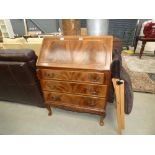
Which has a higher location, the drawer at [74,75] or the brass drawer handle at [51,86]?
the drawer at [74,75]

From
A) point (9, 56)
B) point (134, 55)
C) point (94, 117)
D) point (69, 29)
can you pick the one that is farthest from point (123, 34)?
point (9, 56)

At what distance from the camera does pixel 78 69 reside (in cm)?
130

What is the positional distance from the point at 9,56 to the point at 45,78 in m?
0.46

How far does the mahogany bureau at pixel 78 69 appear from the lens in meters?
1.28

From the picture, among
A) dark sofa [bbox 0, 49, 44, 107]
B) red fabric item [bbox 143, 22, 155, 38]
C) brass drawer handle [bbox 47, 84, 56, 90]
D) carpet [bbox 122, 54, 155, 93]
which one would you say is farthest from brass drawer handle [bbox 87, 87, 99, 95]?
red fabric item [bbox 143, 22, 155, 38]

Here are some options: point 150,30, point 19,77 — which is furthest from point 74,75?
point 150,30

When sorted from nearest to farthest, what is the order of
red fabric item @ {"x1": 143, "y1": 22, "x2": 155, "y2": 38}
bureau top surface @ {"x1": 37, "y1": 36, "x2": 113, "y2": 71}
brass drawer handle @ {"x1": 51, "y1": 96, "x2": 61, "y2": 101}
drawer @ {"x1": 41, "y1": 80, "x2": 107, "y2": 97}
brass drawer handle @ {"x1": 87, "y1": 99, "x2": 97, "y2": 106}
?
bureau top surface @ {"x1": 37, "y1": 36, "x2": 113, "y2": 71}, drawer @ {"x1": 41, "y1": 80, "x2": 107, "y2": 97}, brass drawer handle @ {"x1": 87, "y1": 99, "x2": 97, "y2": 106}, brass drawer handle @ {"x1": 51, "y1": 96, "x2": 61, "y2": 101}, red fabric item @ {"x1": 143, "y1": 22, "x2": 155, "y2": 38}

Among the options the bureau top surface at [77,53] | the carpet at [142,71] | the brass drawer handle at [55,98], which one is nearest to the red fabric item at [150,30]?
the carpet at [142,71]

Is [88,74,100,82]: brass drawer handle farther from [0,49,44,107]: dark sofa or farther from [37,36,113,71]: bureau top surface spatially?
[0,49,44,107]: dark sofa

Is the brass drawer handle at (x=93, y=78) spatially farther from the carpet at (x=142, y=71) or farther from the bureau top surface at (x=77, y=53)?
the carpet at (x=142, y=71)

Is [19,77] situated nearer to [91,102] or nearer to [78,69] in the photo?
[78,69]

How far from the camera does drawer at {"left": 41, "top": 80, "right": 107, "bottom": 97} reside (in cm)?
137
